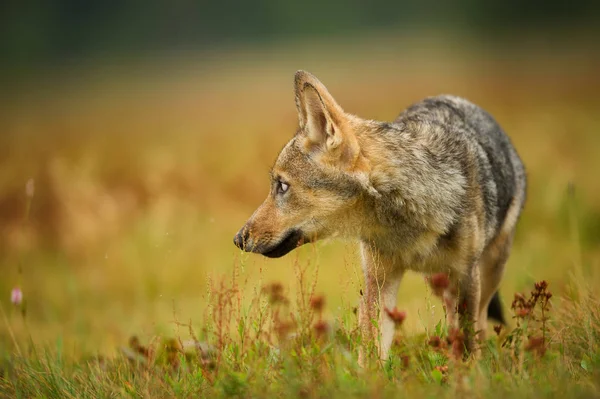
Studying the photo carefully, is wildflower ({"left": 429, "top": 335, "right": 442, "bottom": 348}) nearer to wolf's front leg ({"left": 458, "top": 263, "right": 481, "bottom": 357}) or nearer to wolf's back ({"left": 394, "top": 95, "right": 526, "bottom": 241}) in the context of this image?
wolf's front leg ({"left": 458, "top": 263, "right": 481, "bottom": 357})

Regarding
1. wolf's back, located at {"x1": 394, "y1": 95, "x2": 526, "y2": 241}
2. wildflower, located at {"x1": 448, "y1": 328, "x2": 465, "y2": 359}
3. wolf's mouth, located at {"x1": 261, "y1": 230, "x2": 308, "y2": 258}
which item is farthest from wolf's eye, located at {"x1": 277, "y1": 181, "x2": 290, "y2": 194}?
wildflower, located at {"x1": 448, "y1": 328, "x2": 465, "y2": 359}

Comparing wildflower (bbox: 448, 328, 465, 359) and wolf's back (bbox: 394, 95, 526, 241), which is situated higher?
wolf's back (bbox: 394, 95, 526, 241)

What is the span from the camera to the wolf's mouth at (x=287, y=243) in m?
4.70

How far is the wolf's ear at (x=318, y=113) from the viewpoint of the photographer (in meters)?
4.62

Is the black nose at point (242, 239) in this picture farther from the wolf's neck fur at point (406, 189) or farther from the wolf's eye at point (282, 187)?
the wolf's neck fur at point (406, 189)

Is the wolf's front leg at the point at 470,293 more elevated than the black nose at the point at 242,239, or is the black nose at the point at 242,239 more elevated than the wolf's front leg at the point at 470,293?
the black nose at the point at 242,239

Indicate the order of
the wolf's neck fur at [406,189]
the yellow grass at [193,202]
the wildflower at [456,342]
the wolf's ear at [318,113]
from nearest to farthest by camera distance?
1. the wildflower at [456,342]
2. the wolf's ear at [318,113]
3. the wolf's neck fur at [406,189]
4. the yellow grass at [193,202]

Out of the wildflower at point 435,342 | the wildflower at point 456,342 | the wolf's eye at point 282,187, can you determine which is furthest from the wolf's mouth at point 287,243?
the wildflower at point 456,342

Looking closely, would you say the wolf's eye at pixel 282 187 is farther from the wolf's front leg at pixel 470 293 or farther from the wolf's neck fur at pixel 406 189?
the wolf's front leg at pixel 470 293

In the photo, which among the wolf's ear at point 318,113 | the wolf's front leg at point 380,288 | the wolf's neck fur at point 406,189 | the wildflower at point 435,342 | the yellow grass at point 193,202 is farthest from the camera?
the yellow grass at point 193,202

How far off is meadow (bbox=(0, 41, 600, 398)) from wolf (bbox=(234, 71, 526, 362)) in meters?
0.20

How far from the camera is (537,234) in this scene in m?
9.25

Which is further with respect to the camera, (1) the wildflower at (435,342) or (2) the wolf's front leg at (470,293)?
(2) the wolf's front leg at (470,293)

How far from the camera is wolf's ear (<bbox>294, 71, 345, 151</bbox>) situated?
4.62 m
